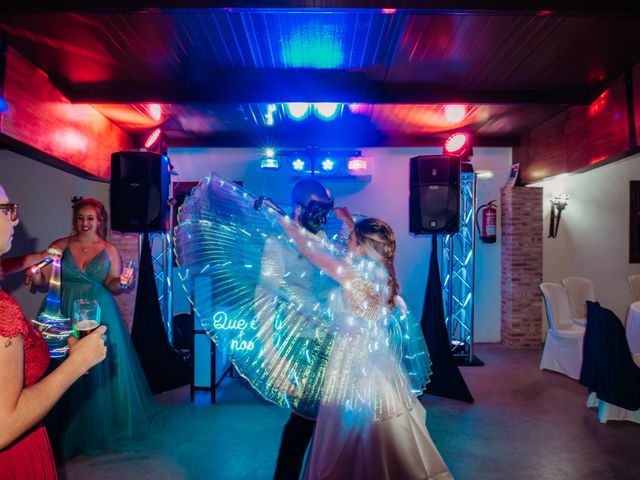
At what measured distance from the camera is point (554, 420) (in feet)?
11.6

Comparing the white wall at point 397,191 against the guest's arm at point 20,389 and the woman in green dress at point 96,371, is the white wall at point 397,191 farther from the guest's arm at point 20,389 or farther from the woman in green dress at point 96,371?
the guest's arm at point 20,389

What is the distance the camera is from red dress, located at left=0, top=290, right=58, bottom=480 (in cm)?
103

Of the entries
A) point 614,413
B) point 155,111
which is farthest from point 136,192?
point 614,413

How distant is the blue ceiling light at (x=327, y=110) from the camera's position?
4801 millimetres

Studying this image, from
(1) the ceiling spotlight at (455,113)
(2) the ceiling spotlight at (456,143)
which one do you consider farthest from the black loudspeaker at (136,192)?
(2) the ceiling spotlight at (456,143)

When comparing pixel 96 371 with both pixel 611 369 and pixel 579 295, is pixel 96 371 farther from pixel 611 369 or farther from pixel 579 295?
pixel 579 295

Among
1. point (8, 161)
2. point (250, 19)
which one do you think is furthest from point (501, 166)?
point (8, 161)

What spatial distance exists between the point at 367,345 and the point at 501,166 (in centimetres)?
539

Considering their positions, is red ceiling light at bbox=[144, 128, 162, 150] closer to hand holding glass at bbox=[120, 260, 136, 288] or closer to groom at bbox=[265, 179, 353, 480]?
hand holding glass at bbox=[120, 260, 136, 288]

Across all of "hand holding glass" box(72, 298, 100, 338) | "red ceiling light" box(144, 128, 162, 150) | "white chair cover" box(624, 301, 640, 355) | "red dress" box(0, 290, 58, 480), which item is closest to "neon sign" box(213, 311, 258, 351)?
"hand holding glass" box(72, 298, 100, 338)

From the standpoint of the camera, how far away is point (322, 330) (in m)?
1.87

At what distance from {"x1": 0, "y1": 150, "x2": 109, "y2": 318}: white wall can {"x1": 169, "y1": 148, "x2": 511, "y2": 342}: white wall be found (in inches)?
64.1

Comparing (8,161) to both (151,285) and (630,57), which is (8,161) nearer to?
(151,285)

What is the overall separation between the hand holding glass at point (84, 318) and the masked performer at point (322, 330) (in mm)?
608
